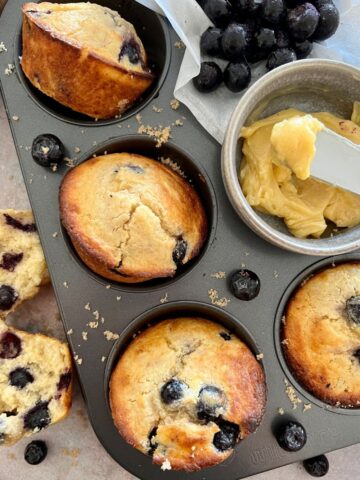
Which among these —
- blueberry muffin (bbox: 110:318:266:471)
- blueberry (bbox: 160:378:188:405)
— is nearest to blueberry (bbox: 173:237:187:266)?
blueberry muffin (bbox: 110:318:266:471)

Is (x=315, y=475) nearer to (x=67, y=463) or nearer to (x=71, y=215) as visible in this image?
(x=67, y=463)

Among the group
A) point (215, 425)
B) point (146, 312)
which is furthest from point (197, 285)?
point (215, 425)

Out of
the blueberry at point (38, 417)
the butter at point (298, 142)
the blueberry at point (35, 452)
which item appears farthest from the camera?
the blueberry at point (35, 452)

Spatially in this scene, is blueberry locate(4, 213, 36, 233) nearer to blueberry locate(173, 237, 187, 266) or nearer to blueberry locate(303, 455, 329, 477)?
blueberry locate(173, 237, 187, 266)

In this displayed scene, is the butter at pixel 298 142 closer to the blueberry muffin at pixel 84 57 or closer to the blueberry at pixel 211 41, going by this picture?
the blueberry at pixel 211 41

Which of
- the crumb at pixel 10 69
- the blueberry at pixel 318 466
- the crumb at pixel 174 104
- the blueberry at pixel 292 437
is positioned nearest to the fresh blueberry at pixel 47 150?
the crumb at pixel 10 69

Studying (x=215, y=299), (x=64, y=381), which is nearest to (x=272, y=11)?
(x=215, y=299)
